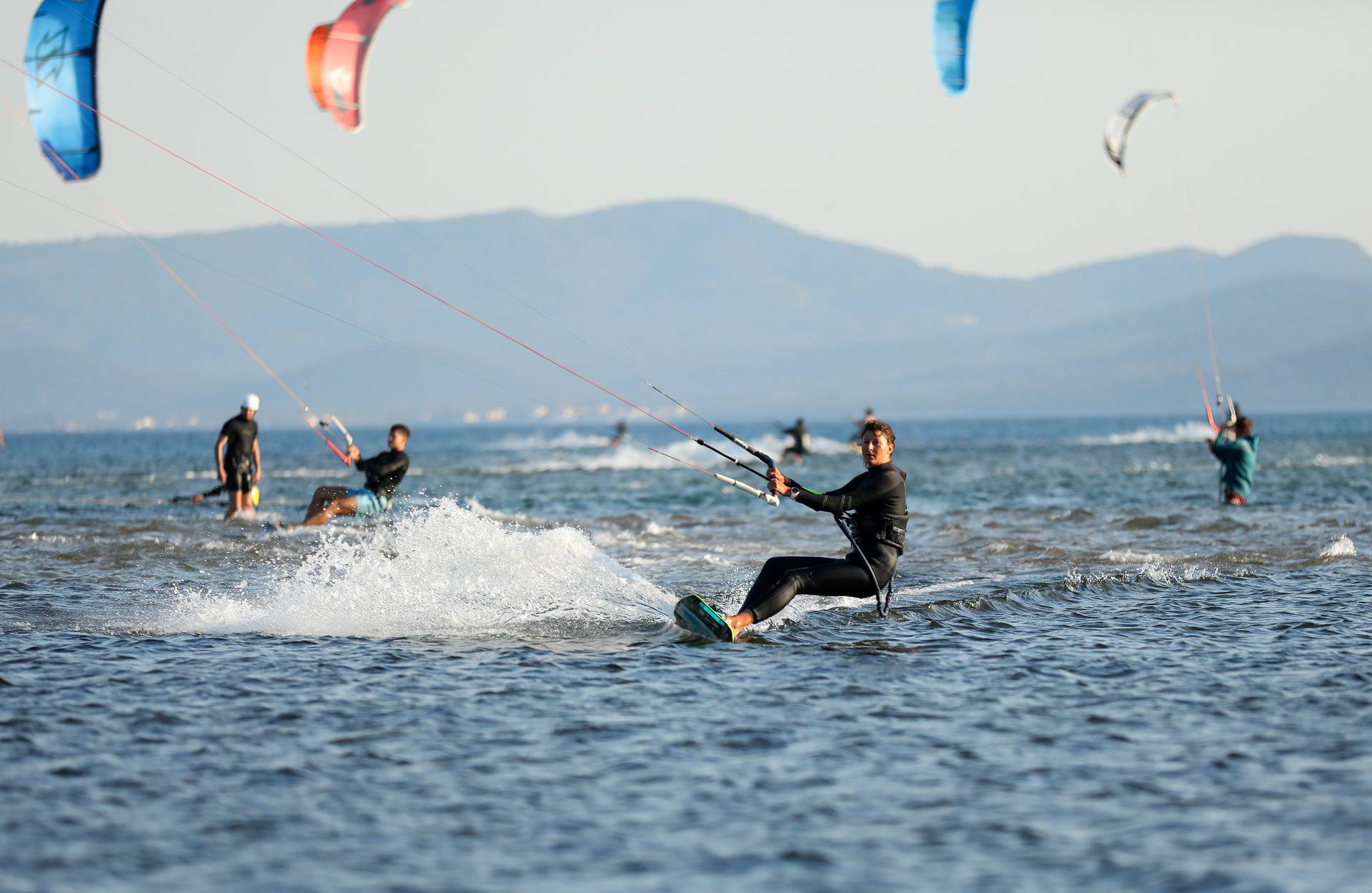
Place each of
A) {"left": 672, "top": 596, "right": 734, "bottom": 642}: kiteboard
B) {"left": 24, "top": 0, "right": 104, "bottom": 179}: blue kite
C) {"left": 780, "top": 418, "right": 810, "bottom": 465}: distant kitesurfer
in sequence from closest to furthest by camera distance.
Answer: {"left": 672, "top": 596, "right": 734, "bottom": 642}: kiteboard, {"left": 24, "top": 0, "right": 104, "bottom": 179}: blue kite, {"left": 780, "top": 418, "right": 810, "bottom": 465}: distant kitesurfer

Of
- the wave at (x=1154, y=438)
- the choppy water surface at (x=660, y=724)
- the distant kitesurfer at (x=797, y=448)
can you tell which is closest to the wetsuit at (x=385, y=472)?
the choppy water surface at (x=660, y=724)

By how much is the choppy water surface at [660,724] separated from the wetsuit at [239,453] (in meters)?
3.02

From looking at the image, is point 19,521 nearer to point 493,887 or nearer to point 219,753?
point 219,753

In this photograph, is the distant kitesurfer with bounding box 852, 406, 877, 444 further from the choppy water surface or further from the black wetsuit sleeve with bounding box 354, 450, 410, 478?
the black wetsuit sleeve with bounding box 354, 450, 410, 478

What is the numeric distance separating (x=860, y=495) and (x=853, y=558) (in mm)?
547

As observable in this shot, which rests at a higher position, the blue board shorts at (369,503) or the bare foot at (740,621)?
the blue board shorts at (369,503)

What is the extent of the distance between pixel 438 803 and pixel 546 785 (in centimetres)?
56

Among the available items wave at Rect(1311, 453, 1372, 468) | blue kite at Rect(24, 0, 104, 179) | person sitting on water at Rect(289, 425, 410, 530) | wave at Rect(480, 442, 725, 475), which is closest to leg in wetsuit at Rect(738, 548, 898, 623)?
person sitting on water at Rect(289, 425, 410, 530)

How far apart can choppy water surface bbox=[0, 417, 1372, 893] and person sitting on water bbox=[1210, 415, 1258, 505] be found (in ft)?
14.9

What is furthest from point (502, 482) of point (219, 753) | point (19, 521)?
point (219, 753)

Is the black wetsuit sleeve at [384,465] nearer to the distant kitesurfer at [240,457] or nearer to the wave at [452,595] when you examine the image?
the distant kitesurfer at [240,457]

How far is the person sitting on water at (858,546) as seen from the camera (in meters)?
10.9

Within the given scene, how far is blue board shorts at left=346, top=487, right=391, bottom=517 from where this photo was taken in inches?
712

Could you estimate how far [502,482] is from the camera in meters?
42.9
